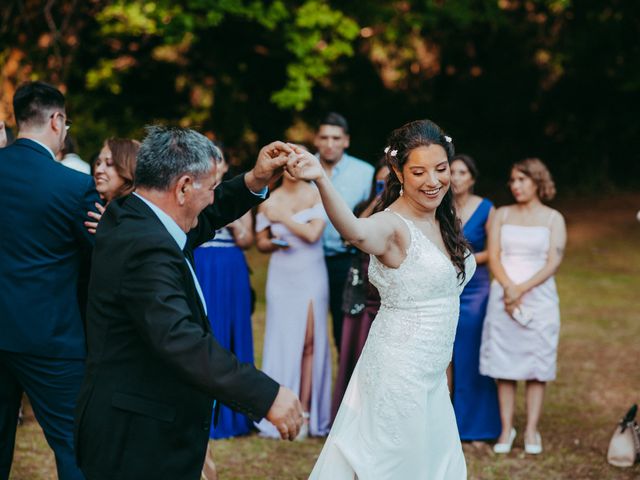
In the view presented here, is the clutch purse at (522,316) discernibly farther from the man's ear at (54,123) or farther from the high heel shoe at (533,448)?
the man's ear at (54,123)

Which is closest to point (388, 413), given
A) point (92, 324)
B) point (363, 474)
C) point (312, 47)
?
point (363, 474)

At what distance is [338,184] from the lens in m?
7.03

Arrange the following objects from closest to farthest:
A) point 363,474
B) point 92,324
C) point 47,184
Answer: point 92,324 < point 363,474 < point 47,184

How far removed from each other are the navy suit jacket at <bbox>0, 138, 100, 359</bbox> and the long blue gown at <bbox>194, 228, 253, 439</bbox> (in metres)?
2.40

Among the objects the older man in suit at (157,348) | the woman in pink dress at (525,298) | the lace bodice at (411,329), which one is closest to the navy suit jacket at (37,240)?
the older man in suit at (157,348)

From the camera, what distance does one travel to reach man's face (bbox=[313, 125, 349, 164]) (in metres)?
7.05

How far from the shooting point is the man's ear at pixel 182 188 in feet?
9.44

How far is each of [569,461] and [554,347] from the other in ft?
2.66

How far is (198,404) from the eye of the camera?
2.93 m

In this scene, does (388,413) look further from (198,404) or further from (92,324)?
(92,324)

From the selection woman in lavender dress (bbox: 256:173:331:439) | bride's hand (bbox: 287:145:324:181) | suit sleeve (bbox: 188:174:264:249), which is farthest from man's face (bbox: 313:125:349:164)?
bride's hand (bbox: 287:145:324:181)

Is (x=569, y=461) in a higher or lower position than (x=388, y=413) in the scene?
lower

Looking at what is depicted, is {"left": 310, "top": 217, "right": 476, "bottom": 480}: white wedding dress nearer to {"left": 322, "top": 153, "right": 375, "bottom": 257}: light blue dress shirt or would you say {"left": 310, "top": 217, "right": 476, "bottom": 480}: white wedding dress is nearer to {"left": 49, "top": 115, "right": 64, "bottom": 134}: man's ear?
{"left": 49, "top": 115, "right": 64, "bottom": 134}: man's ear

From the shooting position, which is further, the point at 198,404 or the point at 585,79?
the point at 585,79
